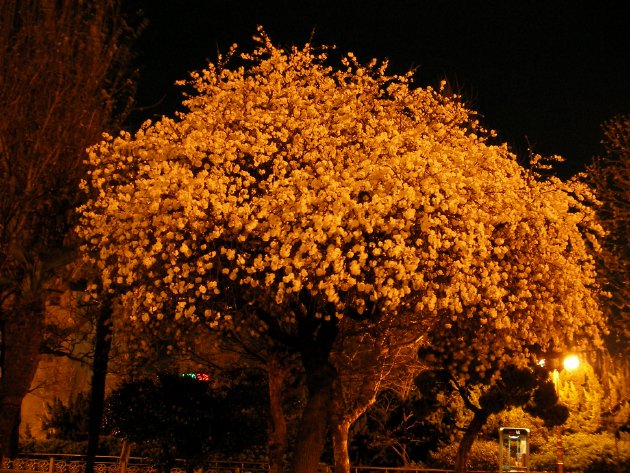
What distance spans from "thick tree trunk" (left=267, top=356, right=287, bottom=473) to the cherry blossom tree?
449 centimetres

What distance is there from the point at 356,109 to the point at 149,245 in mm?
4785

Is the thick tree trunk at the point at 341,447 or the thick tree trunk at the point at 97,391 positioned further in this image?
the thick tree trunk at the point at 341,447

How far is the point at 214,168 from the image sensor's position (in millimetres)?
11930

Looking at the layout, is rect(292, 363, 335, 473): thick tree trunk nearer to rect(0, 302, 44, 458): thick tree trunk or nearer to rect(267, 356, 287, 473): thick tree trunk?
rect(0, 302, 44, 458): thick tree trunk

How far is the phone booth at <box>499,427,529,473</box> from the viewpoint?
17.5 metres

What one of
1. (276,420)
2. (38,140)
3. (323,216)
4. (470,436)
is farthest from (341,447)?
(38,140)

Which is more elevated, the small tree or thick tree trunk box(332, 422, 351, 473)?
the small tree

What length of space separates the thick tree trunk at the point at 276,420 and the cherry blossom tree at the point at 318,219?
14.7 feet

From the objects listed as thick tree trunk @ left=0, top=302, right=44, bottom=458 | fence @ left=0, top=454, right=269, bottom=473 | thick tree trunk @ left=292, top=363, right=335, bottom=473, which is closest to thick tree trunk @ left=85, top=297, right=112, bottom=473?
thick tree trunk @ left=0, top=302, right=44, bottom=458

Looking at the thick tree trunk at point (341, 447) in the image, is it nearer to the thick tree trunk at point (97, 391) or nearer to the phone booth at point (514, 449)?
the phone booth at point (514, 449)

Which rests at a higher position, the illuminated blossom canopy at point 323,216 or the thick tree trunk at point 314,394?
the illuminated blossom canopy at point 323,216

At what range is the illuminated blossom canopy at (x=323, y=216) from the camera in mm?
11125

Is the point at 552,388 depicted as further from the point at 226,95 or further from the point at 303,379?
the point at 226,95

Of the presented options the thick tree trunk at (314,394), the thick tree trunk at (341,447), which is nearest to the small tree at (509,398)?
the thick tree trunk at (341,447)
